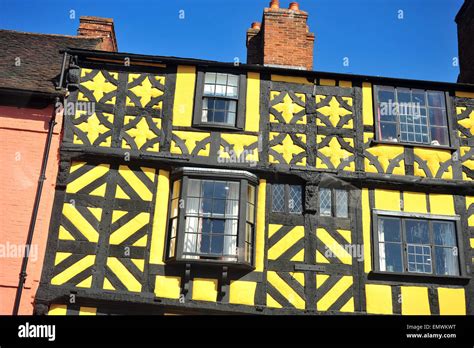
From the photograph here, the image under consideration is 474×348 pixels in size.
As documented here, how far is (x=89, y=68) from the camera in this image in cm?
1119

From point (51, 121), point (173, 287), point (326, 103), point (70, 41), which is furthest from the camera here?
point (70, 41)

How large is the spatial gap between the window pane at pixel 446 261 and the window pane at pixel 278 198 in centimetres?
325

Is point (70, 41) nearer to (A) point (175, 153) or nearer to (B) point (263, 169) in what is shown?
(A) point (175, 153)

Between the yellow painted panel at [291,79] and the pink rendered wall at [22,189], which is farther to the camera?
the yellow painted panel at [291,79]

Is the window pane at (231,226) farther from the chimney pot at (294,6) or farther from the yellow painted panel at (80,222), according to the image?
the chimney pot at (294,6)

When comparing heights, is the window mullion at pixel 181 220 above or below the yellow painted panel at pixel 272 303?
above

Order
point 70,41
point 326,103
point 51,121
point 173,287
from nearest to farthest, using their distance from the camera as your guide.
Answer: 1. point 173,287
2. point 51,121
3. point 326,103
4. point 70,41

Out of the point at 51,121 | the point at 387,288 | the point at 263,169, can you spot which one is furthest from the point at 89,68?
the point at 387,288

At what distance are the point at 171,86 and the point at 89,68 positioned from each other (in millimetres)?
1814

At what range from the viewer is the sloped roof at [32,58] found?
11.0 metres

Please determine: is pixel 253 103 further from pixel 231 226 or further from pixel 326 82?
pixel 231 226

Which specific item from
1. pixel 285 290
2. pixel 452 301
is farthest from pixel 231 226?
pixel 452 301

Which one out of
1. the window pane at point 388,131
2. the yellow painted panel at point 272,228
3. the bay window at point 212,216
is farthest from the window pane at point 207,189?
the window pane at point 388,131

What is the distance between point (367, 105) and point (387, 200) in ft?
7.19
